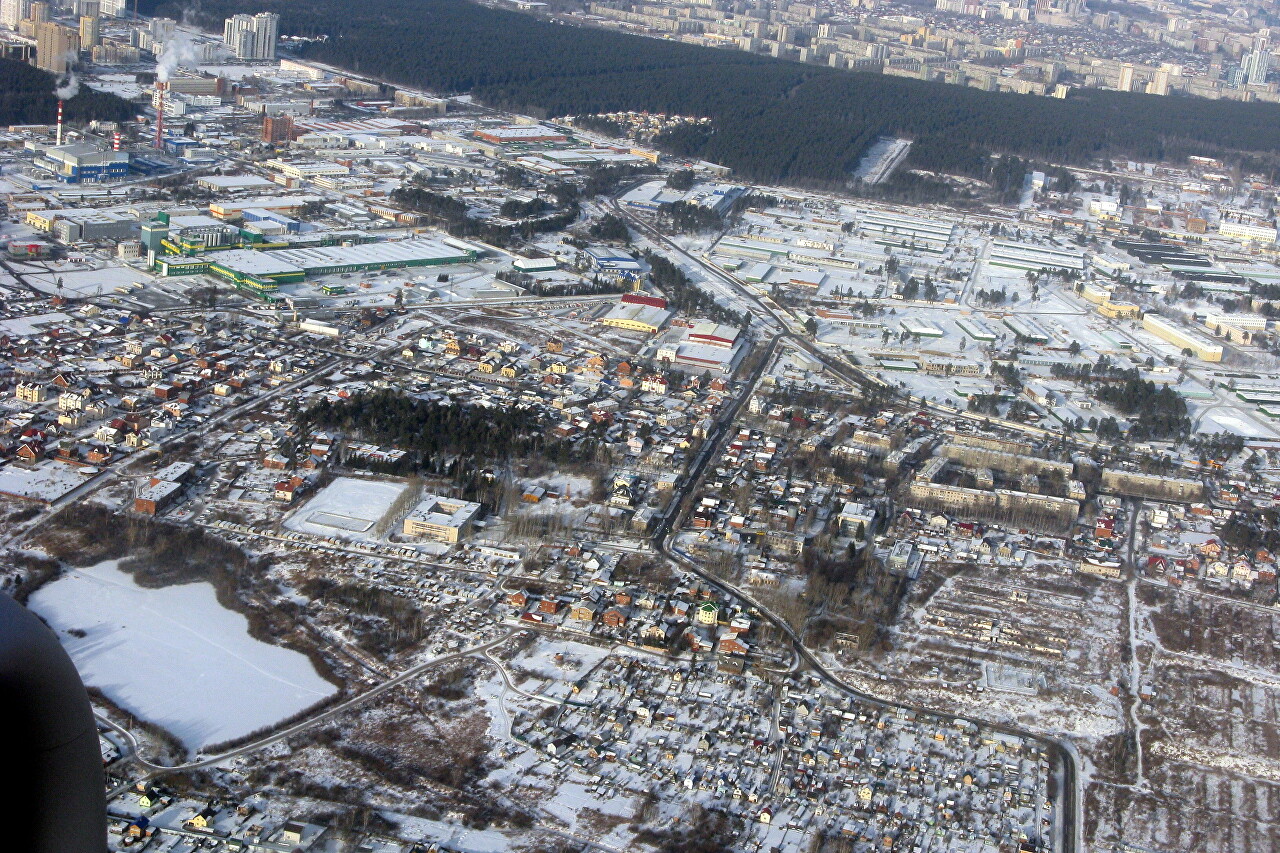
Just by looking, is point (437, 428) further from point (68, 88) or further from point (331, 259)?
point (68, 88)

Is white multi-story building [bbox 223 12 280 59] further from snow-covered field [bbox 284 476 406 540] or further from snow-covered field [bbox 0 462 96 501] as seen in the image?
snow-covered field [bbox 284 476 406 540]

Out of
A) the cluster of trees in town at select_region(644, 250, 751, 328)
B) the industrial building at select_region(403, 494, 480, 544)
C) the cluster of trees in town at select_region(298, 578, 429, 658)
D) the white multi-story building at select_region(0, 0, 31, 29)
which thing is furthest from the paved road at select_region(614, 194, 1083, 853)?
the white multi-story building at select_region(0, 0, 31, 29)

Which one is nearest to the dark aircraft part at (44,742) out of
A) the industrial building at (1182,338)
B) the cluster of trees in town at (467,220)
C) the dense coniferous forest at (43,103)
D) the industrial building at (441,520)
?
the industrial building at (441,520)

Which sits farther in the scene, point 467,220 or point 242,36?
point 242,36

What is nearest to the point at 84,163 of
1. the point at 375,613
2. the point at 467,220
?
the point at 467,220

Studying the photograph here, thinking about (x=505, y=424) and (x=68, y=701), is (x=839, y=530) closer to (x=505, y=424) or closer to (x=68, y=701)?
(x=505, y=424)

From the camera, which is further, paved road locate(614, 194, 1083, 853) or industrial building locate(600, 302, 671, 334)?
industrial building locate(600, 302, 671, 334)

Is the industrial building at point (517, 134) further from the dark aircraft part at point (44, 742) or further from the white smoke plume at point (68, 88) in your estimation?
Result: the dark aircraft part at point (44, 742)
